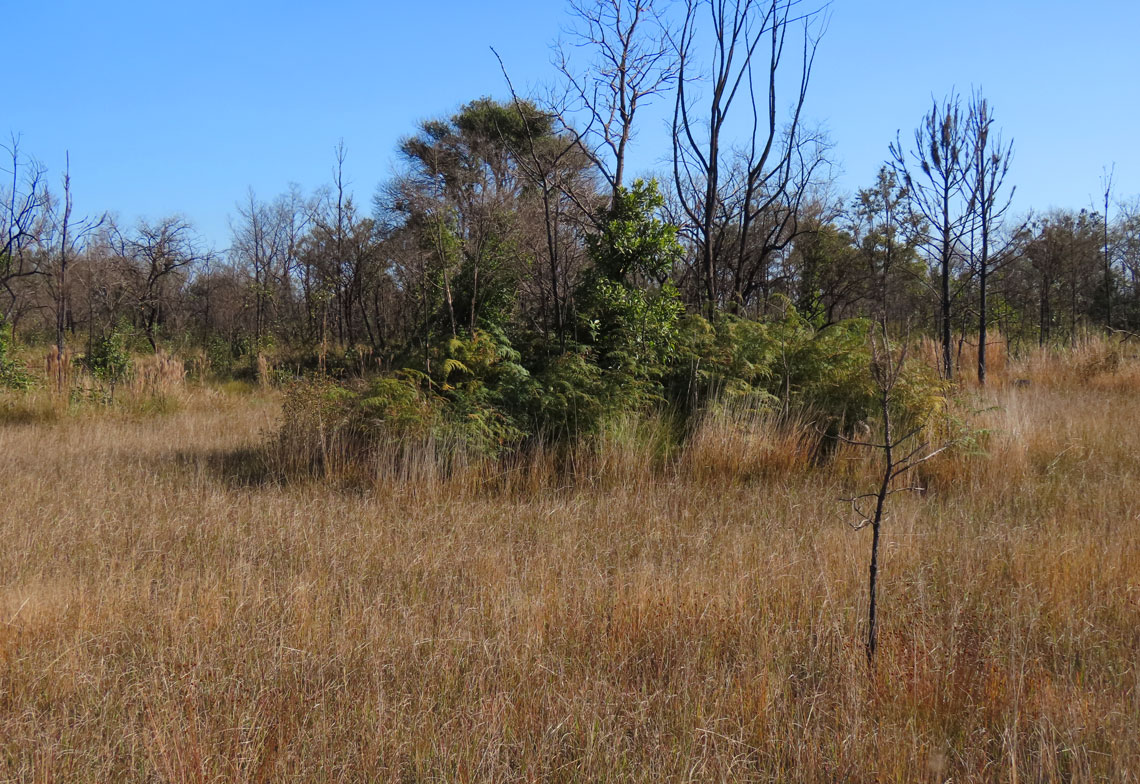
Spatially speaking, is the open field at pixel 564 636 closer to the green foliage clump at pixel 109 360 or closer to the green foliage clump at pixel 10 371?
the green foliage clump at pixel 10 371

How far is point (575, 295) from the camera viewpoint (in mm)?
8898

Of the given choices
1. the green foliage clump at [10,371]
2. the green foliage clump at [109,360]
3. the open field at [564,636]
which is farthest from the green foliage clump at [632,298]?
the green foliage clump at [10,371]

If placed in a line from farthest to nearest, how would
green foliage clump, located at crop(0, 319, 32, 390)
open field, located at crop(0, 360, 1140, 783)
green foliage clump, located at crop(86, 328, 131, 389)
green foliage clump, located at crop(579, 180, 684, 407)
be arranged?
1. green foliage clump, located at crop(86, 328, 131, 389)
2. green foliage clump, located at crop(0, 319, 32, 390)
3. green foliage clump, located at crop(579, 180, 684, 407)
4. open field, located at crop(0, 360, 1140, 783)

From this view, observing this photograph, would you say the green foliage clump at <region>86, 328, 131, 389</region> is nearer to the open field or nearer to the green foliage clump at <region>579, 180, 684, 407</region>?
the open field

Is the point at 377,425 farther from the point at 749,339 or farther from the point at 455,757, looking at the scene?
the point at 455,757

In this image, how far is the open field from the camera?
2771 mm

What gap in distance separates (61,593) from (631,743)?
3.20 meters

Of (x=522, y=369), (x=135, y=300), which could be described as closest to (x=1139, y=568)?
(x=522, y=369)

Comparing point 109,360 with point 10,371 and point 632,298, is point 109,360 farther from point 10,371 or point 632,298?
point 632,298

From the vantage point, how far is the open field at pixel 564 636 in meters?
2.77

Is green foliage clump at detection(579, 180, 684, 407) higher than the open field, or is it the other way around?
green foliage clump at detection(579, 180, 684, 407)

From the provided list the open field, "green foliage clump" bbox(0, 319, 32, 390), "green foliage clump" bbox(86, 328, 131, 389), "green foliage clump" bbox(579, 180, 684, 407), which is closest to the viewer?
the open field

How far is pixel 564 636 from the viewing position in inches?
145

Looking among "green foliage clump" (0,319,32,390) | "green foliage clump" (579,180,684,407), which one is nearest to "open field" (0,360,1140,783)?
"green foliage clump" (579,180,684,407)
